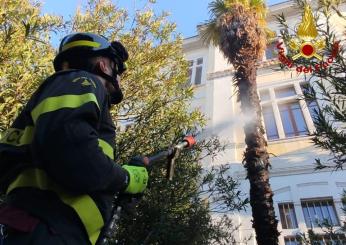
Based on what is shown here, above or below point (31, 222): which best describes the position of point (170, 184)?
above

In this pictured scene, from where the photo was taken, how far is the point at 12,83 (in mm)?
5191

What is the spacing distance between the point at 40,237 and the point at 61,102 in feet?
2.15

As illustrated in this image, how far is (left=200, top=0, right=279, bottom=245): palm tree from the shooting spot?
284 inches

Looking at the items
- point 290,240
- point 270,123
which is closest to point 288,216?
point 290,240

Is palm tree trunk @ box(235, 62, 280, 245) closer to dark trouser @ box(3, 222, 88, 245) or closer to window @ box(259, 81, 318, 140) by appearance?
window @ box(259, 81, 318, 140)

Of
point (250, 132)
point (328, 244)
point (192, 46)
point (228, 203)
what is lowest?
point (328, 244)

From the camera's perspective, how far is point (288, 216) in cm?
1177

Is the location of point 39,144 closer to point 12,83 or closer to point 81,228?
Result: point 81,228

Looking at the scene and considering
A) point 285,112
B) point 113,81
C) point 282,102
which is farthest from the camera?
point 282,102

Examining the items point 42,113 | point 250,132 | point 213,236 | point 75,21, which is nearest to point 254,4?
→ point 250,132

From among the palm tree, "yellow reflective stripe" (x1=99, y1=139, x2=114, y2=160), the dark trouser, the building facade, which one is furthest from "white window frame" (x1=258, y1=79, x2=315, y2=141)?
the dark trouser

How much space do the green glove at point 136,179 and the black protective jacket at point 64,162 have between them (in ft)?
0.36

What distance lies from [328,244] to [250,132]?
275 cm

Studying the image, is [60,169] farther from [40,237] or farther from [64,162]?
[40,237]
